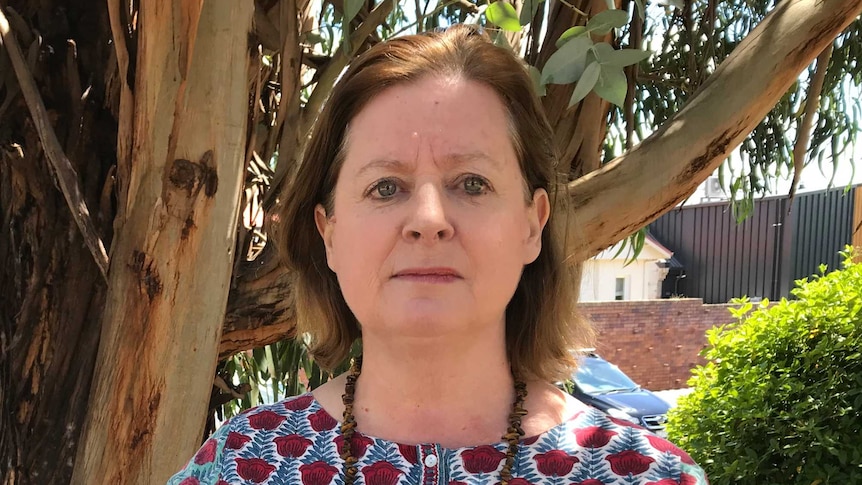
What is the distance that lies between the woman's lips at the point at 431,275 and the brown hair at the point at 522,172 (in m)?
0.22

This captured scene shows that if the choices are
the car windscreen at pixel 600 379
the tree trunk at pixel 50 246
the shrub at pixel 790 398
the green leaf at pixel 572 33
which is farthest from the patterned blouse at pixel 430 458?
the car windscreen at pixel 600 379

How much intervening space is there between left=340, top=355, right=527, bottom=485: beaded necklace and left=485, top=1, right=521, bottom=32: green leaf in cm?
57

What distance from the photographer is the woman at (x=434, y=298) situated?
92cm

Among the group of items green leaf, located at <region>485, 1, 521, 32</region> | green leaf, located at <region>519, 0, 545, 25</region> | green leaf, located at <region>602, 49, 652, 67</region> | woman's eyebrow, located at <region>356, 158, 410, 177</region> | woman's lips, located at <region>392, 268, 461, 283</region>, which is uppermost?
green leaf, located at <region>519, 0, 545, 25</region>

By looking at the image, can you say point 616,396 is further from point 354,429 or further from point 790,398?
point 354,429

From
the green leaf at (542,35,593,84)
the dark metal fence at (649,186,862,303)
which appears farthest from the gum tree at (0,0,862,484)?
the dark metal fence at (649,186,862,303)

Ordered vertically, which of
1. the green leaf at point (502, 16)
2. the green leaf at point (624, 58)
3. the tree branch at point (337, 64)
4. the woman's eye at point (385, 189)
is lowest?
the woman's eye at point (385, 189)

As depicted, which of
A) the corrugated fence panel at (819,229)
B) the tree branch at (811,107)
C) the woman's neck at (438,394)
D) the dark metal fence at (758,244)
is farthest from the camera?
the dark metal fence at (758,244)

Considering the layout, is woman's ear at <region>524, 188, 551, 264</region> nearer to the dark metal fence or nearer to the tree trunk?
the tree trunk

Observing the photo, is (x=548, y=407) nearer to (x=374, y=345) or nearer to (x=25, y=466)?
(x=374, y=345)

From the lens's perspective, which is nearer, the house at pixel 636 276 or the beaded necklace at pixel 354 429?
the beaded necklace at pixel 354 429

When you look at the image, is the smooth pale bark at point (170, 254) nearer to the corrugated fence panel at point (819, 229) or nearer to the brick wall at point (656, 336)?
the brick wall at point (656, 336)

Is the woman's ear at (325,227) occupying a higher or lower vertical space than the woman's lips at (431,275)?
higher

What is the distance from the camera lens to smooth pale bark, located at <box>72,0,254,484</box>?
1.51 metres
